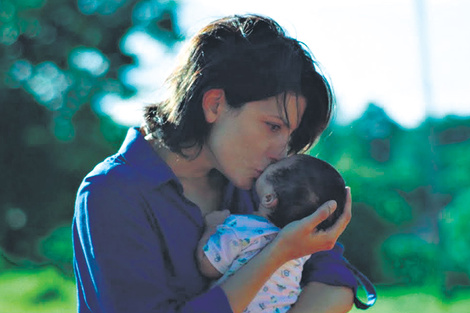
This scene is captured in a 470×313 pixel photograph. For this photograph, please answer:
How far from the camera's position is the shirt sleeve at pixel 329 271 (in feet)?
→ 7.59

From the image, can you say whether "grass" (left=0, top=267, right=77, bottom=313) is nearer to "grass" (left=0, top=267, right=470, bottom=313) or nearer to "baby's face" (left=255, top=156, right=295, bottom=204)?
"grass" (left=0, top=267, right=470, bottom=313)

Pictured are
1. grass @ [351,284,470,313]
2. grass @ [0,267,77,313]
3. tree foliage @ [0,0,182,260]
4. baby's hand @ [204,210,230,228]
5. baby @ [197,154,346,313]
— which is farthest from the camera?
tree foliage @ [0,0,182,260]

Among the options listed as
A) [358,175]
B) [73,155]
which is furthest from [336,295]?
[73,155]

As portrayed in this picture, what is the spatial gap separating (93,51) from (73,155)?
290cm

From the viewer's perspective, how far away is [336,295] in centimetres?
229

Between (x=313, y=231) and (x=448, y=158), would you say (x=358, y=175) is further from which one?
(x=313, y=231)

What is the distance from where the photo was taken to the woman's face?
221 centimetres

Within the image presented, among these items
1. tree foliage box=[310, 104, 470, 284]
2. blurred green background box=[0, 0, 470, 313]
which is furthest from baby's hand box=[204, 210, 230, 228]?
blurred green background box=[0, 0, 470, 313]

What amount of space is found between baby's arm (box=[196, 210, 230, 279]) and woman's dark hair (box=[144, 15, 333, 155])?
0.24 meters

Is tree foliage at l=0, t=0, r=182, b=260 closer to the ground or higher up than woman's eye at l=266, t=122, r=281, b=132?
closer to the ground

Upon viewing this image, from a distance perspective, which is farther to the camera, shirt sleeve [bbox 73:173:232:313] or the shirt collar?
the shirt collar

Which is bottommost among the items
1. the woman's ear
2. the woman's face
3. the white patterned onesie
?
the white patterned onesie

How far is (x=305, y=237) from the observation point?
2.04m

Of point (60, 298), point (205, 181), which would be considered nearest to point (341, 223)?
point (205, 181)
